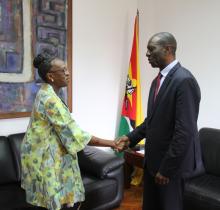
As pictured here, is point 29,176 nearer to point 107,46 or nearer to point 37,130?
point 37,130

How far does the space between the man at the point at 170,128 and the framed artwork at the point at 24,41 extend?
1.46 meters

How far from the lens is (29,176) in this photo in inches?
71.6

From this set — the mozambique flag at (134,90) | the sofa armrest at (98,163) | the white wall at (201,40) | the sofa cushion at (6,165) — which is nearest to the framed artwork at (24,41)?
the sofa cushion at (6,165)

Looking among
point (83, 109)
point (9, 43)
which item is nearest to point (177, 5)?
point (83, 109)

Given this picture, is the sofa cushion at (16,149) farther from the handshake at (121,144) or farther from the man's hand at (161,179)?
the man's hand at (161,179)

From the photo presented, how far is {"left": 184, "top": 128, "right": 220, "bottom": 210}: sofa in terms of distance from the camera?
238 cm

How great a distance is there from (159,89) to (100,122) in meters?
1.83

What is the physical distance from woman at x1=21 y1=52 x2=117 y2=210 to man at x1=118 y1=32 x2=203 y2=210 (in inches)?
17.9

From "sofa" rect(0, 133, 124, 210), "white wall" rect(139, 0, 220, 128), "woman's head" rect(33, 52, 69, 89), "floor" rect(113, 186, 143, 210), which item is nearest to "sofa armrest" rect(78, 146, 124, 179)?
"sofa" rect(0, 133, 124, 210)

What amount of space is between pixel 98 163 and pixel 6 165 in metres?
0.81

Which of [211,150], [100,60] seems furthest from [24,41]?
[211,150]

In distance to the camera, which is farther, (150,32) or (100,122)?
(150,32)

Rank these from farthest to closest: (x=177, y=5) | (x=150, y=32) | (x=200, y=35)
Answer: (x=150, y=32) → (x=177, y=5) → (x=200, y=35)

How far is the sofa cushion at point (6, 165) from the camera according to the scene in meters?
2.51
